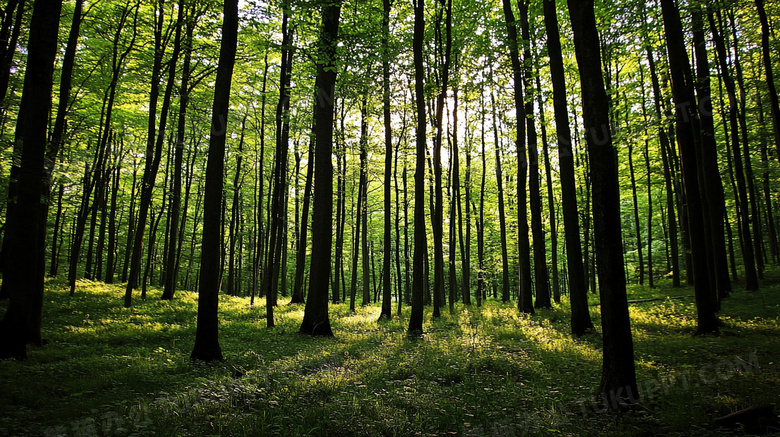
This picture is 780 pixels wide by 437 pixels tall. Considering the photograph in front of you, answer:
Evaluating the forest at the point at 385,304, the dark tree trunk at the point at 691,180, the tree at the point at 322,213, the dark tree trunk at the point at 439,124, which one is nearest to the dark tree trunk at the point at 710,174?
the forest at the point at 385,304

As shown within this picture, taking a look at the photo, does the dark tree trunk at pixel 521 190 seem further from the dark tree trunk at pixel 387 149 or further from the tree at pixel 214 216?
the tree at pixel 214 216

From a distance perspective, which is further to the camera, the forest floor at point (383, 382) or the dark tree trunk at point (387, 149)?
the dark tree trunk at point (387, 149)

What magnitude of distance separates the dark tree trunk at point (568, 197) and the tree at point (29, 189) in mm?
11573

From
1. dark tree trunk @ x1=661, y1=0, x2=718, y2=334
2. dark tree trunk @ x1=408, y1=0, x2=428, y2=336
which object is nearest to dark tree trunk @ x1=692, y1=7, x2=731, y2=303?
dark tree trunk @ x1=661, y1=0, x2=718, y2=334

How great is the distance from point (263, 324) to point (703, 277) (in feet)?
43.8

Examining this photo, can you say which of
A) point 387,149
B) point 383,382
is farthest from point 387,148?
point 383,382

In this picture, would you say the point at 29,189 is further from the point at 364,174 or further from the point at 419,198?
the point at 364,174

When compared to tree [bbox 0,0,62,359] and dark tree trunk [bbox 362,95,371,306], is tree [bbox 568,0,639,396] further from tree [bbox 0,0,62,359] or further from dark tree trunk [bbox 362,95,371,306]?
dark tree trunk [bbox 362,95,371,306]

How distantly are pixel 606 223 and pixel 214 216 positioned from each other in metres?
7.67

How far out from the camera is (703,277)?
345 inches

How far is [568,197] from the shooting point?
10453 millimetres

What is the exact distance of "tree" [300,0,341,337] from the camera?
1168 centimetres

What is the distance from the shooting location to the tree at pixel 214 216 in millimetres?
7977

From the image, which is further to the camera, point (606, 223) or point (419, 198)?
point (419, 198)
